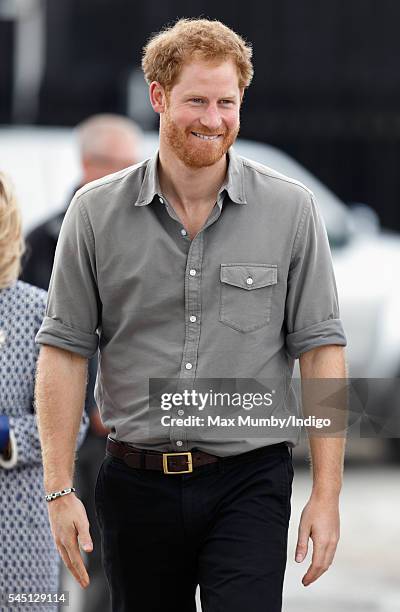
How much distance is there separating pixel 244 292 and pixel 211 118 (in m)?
0.45

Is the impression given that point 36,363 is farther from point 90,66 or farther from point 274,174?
point 90,66

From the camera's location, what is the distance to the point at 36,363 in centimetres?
447

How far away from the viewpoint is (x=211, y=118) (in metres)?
3.81

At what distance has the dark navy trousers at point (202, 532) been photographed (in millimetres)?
3826

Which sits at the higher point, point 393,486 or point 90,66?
point 90,66

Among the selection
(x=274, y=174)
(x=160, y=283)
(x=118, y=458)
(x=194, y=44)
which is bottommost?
(x=118, y=458)

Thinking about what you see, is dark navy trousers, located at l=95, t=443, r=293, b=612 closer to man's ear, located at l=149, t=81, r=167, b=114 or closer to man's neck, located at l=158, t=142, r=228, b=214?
man's neck, located at l=158, t=142, r=228, b=214

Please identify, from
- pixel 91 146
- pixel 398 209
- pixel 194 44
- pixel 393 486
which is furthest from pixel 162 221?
pixel 398 209

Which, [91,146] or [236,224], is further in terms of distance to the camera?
[91,146]

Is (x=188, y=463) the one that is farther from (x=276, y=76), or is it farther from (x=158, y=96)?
(x=276, y=76)

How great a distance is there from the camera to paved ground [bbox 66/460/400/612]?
704 cm

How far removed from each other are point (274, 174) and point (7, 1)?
42.9ft

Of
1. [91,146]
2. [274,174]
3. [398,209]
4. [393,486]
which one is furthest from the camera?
[398,209]

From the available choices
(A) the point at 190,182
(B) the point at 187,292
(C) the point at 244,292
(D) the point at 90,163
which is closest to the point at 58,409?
(B) the point at 187,292
